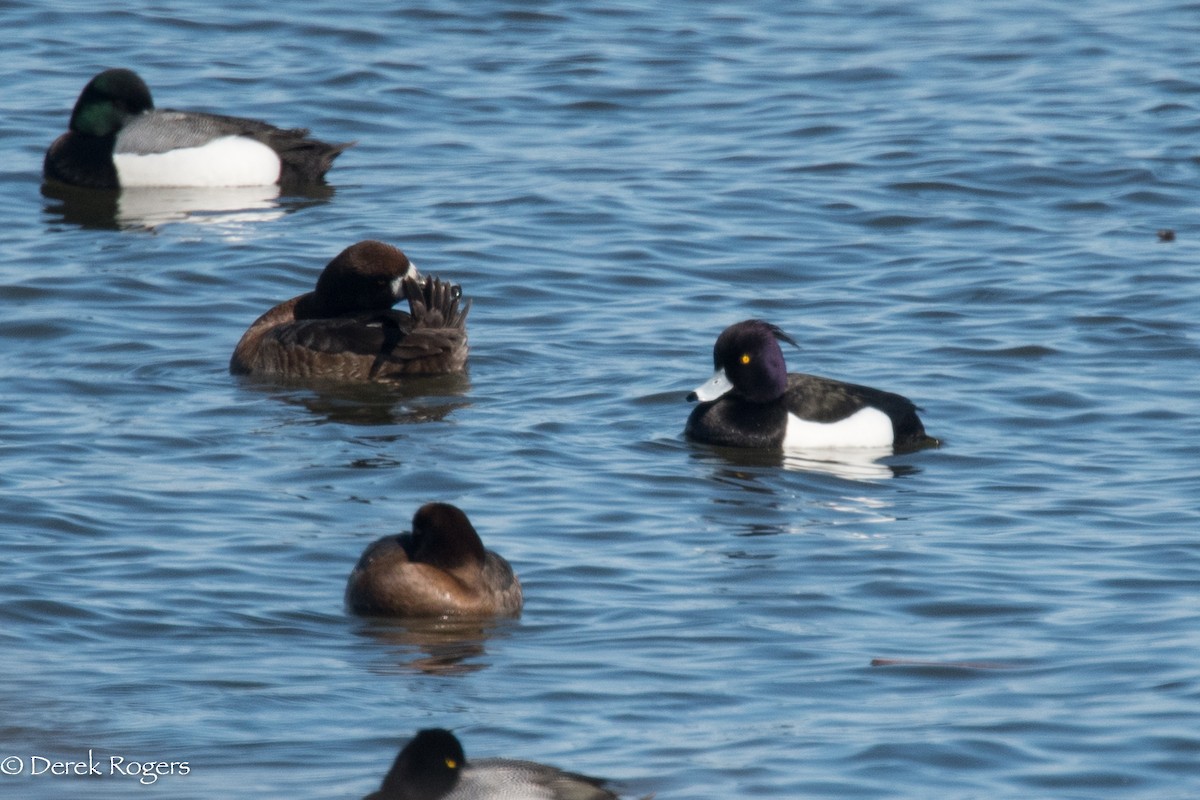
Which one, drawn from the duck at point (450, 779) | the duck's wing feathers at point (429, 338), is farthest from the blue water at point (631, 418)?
the duck at point (450, 779)

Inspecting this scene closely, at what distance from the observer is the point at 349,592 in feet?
27.1

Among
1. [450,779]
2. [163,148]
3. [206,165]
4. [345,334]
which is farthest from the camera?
[206,165]

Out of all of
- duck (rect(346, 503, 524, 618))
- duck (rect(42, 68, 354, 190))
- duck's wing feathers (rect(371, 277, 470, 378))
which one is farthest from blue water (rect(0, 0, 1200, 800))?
duck (rect(42, 68, 354, 190))

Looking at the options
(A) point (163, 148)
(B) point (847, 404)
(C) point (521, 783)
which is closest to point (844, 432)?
(B) point (847, 404)

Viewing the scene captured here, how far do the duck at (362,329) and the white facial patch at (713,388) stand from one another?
5.60ft

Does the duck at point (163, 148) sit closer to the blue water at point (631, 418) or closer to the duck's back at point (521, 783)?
the blue water at point (631, 418)

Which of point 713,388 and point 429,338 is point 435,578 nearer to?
point 713,388

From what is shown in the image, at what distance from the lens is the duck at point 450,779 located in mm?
5984

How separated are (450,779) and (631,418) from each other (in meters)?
5.60

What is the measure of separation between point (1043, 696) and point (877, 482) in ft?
10.8

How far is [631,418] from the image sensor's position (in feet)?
37.7

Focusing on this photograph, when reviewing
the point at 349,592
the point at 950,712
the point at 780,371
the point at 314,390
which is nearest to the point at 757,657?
the point at 950,712

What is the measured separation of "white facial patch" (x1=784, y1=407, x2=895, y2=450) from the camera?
11.0 meters

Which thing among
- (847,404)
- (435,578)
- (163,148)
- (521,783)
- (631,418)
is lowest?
(631,418)
